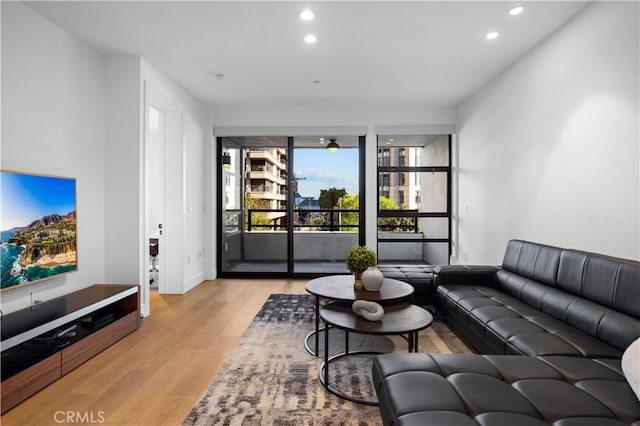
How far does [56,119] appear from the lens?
2.93 metres

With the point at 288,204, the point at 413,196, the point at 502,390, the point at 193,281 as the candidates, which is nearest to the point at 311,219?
the point at 288,204

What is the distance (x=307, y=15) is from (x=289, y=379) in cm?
273

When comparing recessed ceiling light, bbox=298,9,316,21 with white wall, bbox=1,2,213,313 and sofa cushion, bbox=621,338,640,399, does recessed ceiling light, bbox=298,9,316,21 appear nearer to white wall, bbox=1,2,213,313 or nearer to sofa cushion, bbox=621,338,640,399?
white wall, bbox=1,2,213,313

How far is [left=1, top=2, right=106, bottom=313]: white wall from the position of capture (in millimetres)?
2537

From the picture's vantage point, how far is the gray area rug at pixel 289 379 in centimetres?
188

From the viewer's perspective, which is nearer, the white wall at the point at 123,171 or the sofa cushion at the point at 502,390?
the sofa cushion at the point at 502,390

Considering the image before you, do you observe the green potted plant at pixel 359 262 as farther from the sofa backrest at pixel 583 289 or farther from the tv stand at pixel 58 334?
the tv stand at pixel 58 334

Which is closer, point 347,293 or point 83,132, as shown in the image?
point 347,293

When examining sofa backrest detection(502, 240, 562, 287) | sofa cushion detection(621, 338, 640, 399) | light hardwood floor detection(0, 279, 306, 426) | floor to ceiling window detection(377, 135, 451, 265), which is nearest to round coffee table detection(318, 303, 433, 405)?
light hardwood floor detection(0, 279, 306, 426)

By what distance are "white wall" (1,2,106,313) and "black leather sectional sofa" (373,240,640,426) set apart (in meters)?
2.87

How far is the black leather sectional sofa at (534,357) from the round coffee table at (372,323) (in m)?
0.37

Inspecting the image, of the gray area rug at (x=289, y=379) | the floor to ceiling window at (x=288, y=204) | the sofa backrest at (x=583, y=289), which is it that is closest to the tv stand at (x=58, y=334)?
the gray area rug at (x=289, y=379)

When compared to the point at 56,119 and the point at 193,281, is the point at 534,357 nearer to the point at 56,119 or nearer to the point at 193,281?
the point at 56,119

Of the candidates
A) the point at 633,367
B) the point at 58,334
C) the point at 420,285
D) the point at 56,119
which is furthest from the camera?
the point at 420,285
